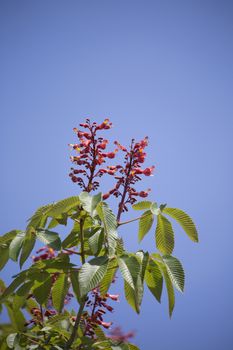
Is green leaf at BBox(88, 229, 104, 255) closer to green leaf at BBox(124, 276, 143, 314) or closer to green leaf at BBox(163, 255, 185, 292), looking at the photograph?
green leaf at BBox(124, 276, 143, 314)

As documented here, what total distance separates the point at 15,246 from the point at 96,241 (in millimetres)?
507

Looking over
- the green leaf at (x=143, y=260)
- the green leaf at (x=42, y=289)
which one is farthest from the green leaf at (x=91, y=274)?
the green leaf at (x=42, y=289)

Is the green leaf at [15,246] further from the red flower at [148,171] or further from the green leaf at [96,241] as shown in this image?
the red flower at [148,171]

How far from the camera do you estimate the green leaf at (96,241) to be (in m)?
2.34

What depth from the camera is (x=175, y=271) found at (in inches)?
95.0

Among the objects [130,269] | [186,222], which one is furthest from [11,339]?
[186,222]

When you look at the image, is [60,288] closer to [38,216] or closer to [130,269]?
[38,216]

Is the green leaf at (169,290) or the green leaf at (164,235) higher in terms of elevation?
the green leaf at (164,235)

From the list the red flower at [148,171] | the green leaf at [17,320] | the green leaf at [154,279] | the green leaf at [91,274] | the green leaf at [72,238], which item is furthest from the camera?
the red flower at [148,171]

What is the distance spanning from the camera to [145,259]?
94.0 inches

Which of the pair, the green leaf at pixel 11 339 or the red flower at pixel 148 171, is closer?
the green leaf at pixel 11 339

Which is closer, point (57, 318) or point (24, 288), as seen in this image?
point (24, 288)

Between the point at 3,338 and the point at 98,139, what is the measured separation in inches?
63.7

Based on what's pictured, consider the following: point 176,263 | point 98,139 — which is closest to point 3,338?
point 176,263
